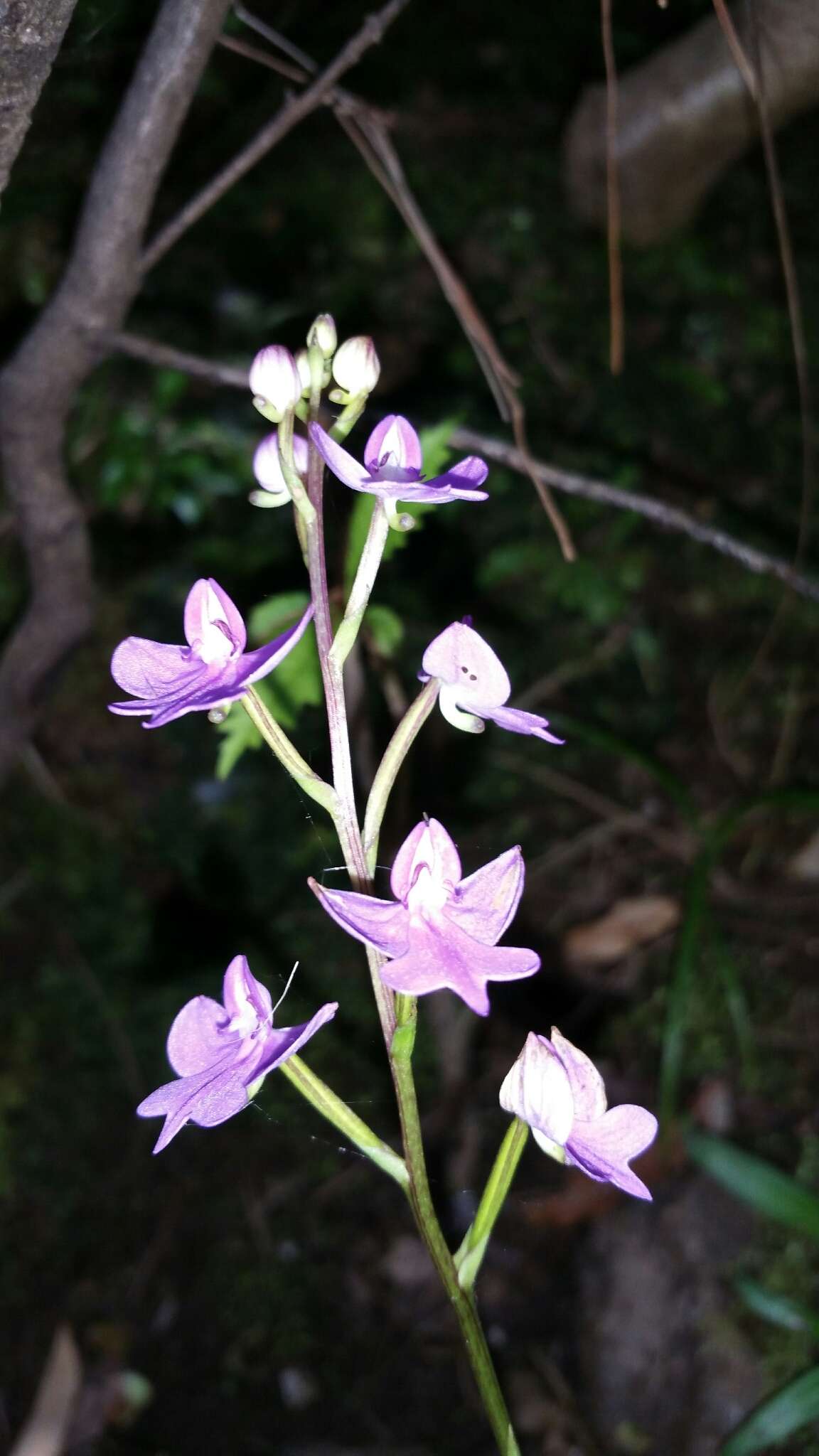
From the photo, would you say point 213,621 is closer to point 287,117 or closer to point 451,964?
point 451,964

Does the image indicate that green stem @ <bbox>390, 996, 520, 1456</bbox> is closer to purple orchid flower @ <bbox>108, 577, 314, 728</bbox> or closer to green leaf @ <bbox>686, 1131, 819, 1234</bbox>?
purple orchid flower @ <bbox>108, 577, 314, 728</bbox>

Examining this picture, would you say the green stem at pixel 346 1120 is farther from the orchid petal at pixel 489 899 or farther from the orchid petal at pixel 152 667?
the orchid petal at pixel 152 667

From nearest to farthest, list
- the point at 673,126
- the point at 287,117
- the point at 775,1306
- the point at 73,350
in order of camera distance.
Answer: the point at 287,117, the point at 73,350, the point at 775,1306, the point at 673,126

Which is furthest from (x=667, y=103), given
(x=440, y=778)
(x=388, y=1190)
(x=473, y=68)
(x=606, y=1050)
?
(x=388, y=1190)

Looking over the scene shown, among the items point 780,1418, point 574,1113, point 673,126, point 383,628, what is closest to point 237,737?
point 383,628

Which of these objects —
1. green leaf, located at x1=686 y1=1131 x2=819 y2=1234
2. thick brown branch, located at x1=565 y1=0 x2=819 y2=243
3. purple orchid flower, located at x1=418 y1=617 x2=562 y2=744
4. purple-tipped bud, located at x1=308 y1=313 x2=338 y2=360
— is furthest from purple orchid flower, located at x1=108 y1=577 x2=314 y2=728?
thick brown branch, located at x1=565 y1=0 x2=819 y2=243

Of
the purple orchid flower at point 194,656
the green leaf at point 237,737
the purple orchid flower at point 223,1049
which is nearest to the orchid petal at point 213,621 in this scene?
the purple orchid flower at point 194,656
